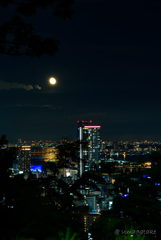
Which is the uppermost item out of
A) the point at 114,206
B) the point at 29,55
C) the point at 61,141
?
the point at 29,55

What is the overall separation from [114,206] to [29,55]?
216 cm

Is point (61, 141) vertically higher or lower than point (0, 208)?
A: higher

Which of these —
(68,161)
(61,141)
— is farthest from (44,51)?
(68,161)

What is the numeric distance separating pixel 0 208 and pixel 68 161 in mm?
1898

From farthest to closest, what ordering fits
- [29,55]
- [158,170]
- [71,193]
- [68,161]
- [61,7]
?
[68,161] → [71,193] → [29,55] → [61,7] → [158,170]

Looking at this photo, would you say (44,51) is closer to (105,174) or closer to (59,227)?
(105,174)

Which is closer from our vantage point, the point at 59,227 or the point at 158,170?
the point at 158,170

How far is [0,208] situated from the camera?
2.84 metres

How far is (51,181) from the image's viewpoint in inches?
170

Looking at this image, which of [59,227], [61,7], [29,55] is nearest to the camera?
[59,227]

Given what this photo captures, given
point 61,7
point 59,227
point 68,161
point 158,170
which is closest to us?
point 158,170

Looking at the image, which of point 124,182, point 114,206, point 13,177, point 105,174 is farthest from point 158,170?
point 13,177

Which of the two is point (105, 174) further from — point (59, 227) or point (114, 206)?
point (59, 227)

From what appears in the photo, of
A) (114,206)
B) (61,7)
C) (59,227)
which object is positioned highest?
(61,7)
